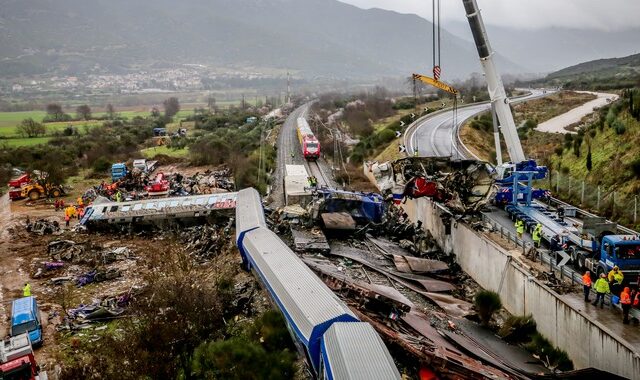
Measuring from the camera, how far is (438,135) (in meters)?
57.0

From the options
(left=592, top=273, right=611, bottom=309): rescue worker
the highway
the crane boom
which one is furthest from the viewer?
the highway

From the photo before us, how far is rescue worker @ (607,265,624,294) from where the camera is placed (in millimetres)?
17359

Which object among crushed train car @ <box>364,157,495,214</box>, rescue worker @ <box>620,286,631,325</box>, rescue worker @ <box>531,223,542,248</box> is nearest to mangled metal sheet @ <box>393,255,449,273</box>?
crushed train car @ <box>364,157,495,214</box>

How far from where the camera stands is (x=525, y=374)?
16.3m

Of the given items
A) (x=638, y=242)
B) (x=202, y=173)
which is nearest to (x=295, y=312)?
(x=638, y=242)

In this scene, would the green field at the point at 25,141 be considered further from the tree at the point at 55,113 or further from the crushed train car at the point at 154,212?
the crushed train car at the point at 154,212

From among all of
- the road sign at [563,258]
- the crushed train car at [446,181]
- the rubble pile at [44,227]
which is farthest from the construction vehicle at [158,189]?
the road sign at [563,258]

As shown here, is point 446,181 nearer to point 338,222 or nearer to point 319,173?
point 338,222

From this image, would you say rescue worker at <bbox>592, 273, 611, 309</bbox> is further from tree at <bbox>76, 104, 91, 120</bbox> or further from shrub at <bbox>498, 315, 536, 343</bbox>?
tree at <bbox>76, 104, 91, 120</bbox>

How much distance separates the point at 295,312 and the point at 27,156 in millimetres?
64864

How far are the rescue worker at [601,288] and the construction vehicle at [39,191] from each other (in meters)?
47.4

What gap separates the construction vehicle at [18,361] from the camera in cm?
1755

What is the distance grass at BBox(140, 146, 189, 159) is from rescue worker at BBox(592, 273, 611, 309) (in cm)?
5804

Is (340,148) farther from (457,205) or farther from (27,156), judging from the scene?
(27,156)
